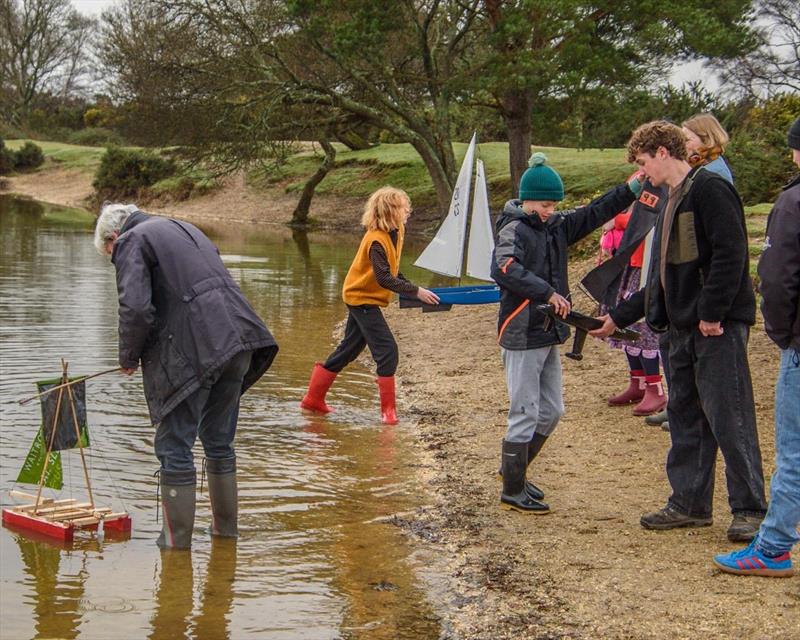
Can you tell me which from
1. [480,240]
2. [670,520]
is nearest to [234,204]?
[480,240]

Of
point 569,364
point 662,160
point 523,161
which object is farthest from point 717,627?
point 523,161

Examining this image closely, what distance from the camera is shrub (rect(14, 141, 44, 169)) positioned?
5747cm

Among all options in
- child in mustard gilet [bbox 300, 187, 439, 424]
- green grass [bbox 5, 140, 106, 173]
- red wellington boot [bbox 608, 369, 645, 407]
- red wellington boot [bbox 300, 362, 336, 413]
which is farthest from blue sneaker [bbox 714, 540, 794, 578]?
green grass [bbox 5, 140, 106, 173]

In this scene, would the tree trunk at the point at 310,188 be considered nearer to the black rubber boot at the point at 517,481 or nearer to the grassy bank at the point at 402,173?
the grassy bank at the point at 402,173

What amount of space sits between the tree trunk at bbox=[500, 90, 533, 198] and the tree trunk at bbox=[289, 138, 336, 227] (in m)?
8.03

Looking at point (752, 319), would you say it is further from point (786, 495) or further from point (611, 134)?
point (611, 134)

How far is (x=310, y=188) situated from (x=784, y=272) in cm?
3181

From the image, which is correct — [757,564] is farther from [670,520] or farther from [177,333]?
[177,333]

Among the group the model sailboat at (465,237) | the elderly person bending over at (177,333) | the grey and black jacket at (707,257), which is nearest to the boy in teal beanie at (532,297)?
the grey and black jacket at (707,257)

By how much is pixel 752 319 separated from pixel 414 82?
26.3 m

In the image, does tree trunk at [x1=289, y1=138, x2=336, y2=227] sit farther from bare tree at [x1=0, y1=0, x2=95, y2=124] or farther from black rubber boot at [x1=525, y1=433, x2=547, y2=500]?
bare tree at [x1=0, y1=0, x2=95, y2=124]

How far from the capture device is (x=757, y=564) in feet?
18.3

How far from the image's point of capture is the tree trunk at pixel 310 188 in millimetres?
35906

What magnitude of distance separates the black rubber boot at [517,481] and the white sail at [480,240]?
632 cm
